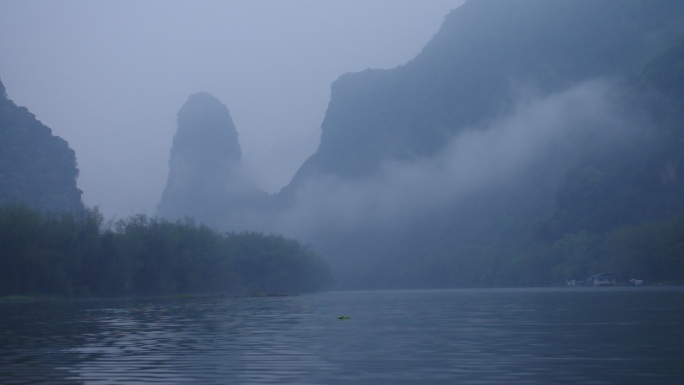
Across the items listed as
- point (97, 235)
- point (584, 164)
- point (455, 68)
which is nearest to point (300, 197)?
point (455, 68)

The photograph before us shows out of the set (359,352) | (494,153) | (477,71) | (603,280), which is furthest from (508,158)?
(359,352)

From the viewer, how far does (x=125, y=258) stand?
65438mm

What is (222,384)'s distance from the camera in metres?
11.0

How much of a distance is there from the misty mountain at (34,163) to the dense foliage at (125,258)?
930 inches

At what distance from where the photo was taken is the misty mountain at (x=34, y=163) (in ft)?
321

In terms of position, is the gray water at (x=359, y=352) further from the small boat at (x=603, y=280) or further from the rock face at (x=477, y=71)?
the rock face at (x=477, y=71)

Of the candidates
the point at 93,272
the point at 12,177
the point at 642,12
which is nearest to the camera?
the point at 93,272

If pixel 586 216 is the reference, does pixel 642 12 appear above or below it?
above

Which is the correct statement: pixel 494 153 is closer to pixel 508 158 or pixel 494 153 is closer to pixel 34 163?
pixel 508 158

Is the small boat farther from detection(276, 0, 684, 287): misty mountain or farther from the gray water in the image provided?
the gray water

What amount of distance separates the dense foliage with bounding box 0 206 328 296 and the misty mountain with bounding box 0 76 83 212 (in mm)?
23632

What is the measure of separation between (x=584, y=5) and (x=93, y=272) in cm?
12404

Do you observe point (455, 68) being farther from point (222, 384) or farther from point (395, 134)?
point (222, 384)

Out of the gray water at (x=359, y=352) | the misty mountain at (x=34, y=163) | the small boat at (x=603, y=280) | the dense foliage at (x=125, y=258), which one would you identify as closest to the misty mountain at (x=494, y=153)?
the small boat at (x=603, y=280)
